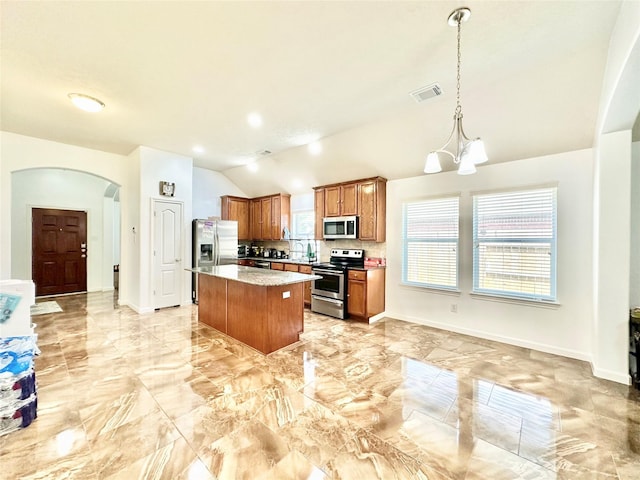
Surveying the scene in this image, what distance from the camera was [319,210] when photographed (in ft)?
18.4

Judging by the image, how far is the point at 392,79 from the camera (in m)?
2.79

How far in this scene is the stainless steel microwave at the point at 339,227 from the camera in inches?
198

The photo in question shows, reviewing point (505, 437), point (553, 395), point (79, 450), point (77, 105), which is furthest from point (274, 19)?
point (553, 395)

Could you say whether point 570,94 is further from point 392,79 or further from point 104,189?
point 104,189

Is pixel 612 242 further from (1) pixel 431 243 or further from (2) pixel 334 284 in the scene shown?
(2) pixel 334 284

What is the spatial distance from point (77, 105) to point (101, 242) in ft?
16.7

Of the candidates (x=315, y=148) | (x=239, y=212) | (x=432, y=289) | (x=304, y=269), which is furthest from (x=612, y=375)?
(x=239, y=212)

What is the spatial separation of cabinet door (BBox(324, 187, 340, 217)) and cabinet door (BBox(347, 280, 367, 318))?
56.3 inches

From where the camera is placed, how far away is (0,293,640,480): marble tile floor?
1.67 m

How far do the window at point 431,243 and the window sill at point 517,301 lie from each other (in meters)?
0.35

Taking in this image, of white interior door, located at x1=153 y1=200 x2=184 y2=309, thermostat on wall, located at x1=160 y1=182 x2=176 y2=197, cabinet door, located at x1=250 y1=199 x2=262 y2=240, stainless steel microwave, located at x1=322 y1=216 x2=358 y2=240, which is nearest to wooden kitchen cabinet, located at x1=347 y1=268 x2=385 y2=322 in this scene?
stainless steel microwave, located at x1=322 y1=216 x2=358 y2=240

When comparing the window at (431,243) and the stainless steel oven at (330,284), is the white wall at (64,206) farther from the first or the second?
the window at (431,243)

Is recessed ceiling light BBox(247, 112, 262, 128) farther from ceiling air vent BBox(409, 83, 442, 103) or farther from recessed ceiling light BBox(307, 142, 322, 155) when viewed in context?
ceiling air vent BBox(409, 83, 442, 103)

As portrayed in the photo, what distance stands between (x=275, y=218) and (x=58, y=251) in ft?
17.4
